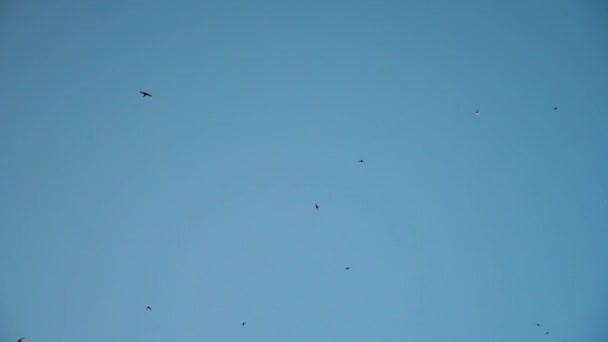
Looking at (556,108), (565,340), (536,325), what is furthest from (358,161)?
(565,340)

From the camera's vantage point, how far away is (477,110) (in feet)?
31.1

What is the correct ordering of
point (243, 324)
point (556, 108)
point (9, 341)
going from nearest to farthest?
1. point (556, 108)
2. point (9, 341)
3. point (243, 324)

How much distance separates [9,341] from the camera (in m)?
9.98

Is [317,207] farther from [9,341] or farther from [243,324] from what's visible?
[9,341]

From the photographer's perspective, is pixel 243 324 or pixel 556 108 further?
pixel 243 324

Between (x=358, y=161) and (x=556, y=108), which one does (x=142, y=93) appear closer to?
(x=358, y=161)

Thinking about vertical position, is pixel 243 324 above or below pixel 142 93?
below

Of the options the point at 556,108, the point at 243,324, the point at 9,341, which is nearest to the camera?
the point at 556,108

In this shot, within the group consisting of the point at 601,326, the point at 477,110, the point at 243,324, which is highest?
the point at 477,110

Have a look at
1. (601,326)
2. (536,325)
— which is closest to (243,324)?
(536,325)

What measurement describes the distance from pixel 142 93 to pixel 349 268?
8998mm

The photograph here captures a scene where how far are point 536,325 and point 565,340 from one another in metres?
1.03

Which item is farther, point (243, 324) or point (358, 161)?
point (243, 324)

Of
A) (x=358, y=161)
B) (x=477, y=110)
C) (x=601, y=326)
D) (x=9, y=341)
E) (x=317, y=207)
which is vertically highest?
(x=477, y=110)
